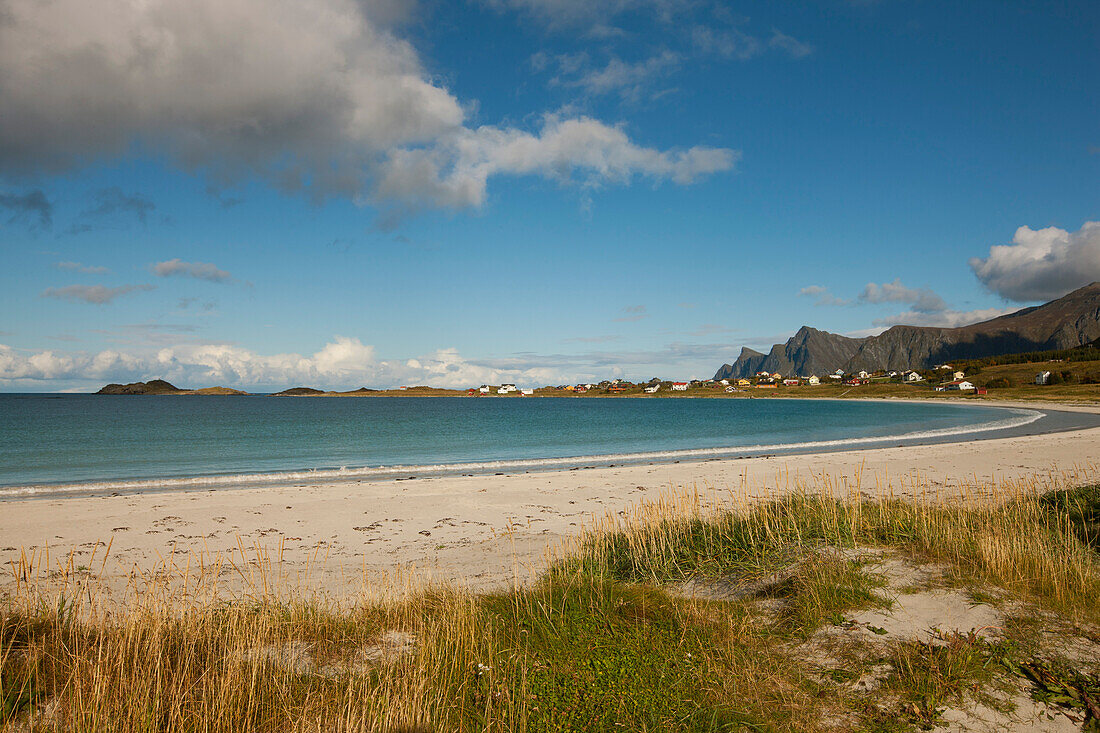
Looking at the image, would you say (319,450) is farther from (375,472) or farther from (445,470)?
(445,470)

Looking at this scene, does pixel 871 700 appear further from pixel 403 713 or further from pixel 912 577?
pixel 403 713

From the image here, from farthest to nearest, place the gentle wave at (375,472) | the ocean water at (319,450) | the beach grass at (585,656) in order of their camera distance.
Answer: the ocean water at (319,450), the gentle wave at (375,472), the beach grass at (585,656)

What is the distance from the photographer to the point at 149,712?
4887 mm

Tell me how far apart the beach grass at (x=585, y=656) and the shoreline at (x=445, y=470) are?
766 inches

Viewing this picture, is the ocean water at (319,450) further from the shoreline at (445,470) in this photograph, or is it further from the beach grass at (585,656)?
the beach grass at (585,656)

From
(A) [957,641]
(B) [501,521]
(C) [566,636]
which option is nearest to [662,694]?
(C) [566,636]

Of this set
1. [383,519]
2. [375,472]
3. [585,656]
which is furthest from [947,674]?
[375,472]

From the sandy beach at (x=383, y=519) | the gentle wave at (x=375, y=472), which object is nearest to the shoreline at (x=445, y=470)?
the gentle wave at (x=375, y=472)

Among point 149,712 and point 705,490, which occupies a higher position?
point 149,712

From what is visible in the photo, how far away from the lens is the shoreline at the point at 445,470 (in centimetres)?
2431

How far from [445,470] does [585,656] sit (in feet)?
84.7

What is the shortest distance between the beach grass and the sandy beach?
1.34 metres

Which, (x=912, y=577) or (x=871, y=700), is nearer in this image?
(x=871, y=700)

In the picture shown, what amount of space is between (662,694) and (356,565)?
29.9 feet
